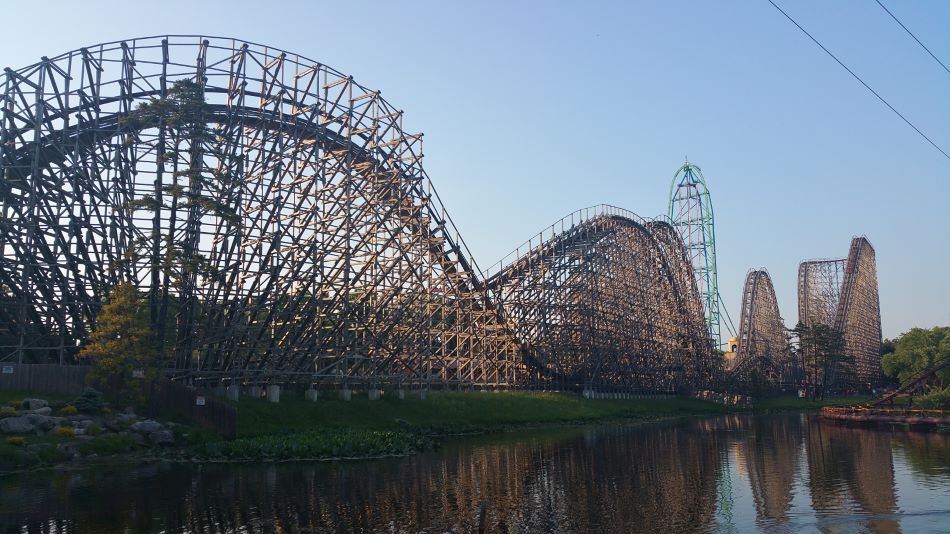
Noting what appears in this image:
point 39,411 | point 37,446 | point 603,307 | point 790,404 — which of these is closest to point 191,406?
point 39,411

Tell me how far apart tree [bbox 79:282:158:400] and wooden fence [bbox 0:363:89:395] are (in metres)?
0.75

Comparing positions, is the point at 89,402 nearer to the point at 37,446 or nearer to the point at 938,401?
the point at 37,446

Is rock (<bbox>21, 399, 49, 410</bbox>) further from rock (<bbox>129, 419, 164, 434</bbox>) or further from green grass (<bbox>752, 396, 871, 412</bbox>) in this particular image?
green grass (<bbox>752, 396, 871, 412</bbox>)

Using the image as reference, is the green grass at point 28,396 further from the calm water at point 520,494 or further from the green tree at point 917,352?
the green tree at point 917,352

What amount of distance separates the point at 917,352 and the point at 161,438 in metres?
73.9

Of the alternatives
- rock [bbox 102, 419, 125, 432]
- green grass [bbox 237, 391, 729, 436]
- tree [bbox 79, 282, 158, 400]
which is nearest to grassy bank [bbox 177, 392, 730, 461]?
green grass [bbox 237, 391, 729, 436]

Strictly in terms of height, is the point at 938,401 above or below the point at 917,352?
below

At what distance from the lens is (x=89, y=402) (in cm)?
3030

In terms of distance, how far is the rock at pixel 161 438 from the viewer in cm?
2977

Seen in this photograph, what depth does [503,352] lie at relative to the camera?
57.1 meters

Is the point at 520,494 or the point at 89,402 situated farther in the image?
the point at 89,402

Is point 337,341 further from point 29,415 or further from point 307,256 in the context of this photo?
point 29,415

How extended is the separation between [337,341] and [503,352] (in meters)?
17.3

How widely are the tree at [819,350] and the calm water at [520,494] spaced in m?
53.5
